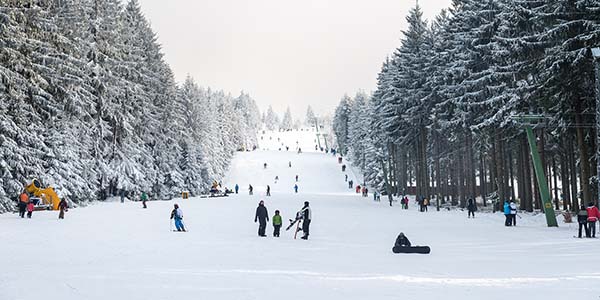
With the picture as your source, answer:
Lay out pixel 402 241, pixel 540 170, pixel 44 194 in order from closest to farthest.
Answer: pixel 402 241
pixel 540 170
pixel 44 194

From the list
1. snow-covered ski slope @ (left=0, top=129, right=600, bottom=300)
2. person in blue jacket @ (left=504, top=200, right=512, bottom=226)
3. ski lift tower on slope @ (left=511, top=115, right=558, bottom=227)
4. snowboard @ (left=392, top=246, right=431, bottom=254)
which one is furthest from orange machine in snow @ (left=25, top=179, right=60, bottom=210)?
ski lift tower on slope @ (left=511, top=115, right=558, bottom=227)

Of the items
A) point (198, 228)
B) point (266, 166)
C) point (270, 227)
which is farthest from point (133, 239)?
point (266, 166)

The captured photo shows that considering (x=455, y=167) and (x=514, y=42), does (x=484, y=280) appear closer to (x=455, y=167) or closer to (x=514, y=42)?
(x=514, y=42)

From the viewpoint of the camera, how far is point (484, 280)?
11453 mm

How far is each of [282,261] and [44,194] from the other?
1914 cm

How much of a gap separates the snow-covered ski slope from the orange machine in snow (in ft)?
3.64

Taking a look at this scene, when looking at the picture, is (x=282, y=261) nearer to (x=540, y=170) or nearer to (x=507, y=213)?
(x=507, y=213)

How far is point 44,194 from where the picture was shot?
2908 cm

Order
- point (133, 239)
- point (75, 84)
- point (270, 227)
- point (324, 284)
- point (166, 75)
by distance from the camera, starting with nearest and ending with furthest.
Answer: point (324, 284) → point (133, 239) → point (270, 227) → point (75, 84) → point (166, 75)

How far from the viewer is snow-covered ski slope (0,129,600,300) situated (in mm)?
10008

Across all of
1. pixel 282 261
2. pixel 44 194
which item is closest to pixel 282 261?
pixel 282 261

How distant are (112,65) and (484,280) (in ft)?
121

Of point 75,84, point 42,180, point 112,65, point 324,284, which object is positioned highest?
point 112,65

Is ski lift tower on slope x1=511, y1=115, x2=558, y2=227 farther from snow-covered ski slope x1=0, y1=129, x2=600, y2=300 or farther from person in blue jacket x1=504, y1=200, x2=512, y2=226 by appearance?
person in blue jacket x1=504, y1=200, x2=512, y2=226
